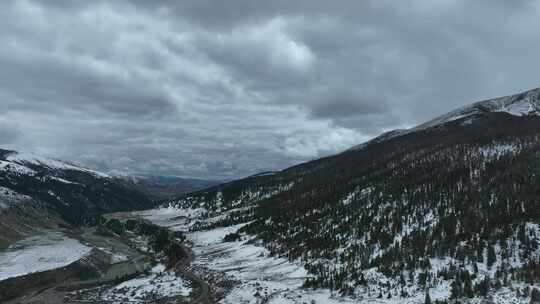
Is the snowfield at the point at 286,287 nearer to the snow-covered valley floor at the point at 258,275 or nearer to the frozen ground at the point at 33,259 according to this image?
the snow-covered valley floor at the point at 258,275

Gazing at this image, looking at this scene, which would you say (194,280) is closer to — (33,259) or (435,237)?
(435,237)

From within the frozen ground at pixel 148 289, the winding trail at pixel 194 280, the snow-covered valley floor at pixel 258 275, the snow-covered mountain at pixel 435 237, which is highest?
the snow-covered mountain at pixel 435 237

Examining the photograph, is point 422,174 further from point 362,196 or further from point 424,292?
point 424,292

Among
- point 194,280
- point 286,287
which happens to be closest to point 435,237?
point 286,287

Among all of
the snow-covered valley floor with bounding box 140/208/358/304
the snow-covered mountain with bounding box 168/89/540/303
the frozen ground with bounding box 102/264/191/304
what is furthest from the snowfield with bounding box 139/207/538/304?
the frozen ground with bounding box 102/264/191/304

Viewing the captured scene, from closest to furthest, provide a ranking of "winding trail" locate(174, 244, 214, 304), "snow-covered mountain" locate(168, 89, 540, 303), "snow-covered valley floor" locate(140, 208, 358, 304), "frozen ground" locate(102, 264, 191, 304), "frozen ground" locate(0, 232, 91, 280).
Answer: "snow-covered mountain" locate(168, 89, 540, 303)
"snow-covered valley floor" locate(140, 208, 358, 304)
"winding trail" locate(174, 244, 214, 304)
"frozen ground" locate(102, 264, 191, 304)
"frozen ground" locate(0, 232, 91, 280)

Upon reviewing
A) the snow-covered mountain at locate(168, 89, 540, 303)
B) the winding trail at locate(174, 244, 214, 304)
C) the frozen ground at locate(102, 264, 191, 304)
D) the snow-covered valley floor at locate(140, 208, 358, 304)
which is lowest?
the frozen ground at locate(102, 264, 191, 304)

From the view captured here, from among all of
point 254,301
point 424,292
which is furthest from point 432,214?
point 254,301

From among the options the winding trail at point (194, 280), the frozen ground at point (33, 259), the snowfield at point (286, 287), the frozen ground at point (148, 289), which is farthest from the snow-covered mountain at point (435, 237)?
the frozen ground at point (33, 259)

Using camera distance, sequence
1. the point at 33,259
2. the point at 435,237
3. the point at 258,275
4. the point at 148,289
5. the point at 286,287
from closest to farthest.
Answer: the point at 286,287
the point at 435,237
the point at 148,289
the point at 258,275
the point at 33,259

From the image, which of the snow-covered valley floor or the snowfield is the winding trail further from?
the snowfield

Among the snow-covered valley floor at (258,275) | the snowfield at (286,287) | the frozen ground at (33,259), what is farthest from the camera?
the frozen ground at (33,259)

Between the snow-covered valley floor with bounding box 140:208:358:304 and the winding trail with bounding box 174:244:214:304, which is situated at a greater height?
the snow-covered valley floor with bounding box 140:208:358:304
